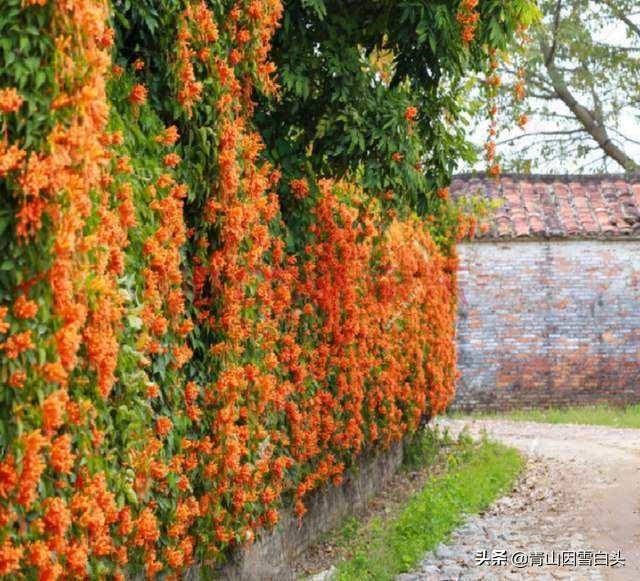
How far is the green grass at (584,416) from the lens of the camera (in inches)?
753

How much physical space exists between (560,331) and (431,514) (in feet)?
39.0

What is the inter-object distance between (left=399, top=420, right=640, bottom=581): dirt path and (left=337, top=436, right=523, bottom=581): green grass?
0.14m

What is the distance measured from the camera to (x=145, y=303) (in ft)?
17.1

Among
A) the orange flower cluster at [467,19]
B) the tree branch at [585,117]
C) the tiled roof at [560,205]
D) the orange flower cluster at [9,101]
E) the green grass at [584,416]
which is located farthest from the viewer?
the tree branch at [585,117]

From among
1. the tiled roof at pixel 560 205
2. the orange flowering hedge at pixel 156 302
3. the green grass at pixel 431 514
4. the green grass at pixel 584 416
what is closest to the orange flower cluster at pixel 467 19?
the orange flowering hedge at pixel 156 302

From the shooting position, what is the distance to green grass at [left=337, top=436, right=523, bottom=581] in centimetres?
841

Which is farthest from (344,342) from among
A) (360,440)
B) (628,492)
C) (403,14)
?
(628,492)

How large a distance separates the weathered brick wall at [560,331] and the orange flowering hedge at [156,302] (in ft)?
38.8

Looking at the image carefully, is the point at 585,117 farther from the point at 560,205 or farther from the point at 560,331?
the point at 560,331

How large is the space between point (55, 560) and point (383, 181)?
4.23 meters

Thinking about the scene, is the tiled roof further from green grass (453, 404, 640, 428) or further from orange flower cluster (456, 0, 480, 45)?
orange flower cluster (456, 0, 480, 45)

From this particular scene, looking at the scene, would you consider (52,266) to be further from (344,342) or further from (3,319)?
(344,342)

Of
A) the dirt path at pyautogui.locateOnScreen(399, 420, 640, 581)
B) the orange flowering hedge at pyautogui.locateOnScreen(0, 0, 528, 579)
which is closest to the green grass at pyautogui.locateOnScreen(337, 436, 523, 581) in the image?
the dirt path at pyautogui.locateOnScreen(399, 420, 640, 581)

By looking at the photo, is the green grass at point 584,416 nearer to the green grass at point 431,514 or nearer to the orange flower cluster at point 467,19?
the green grass at point 431,514
